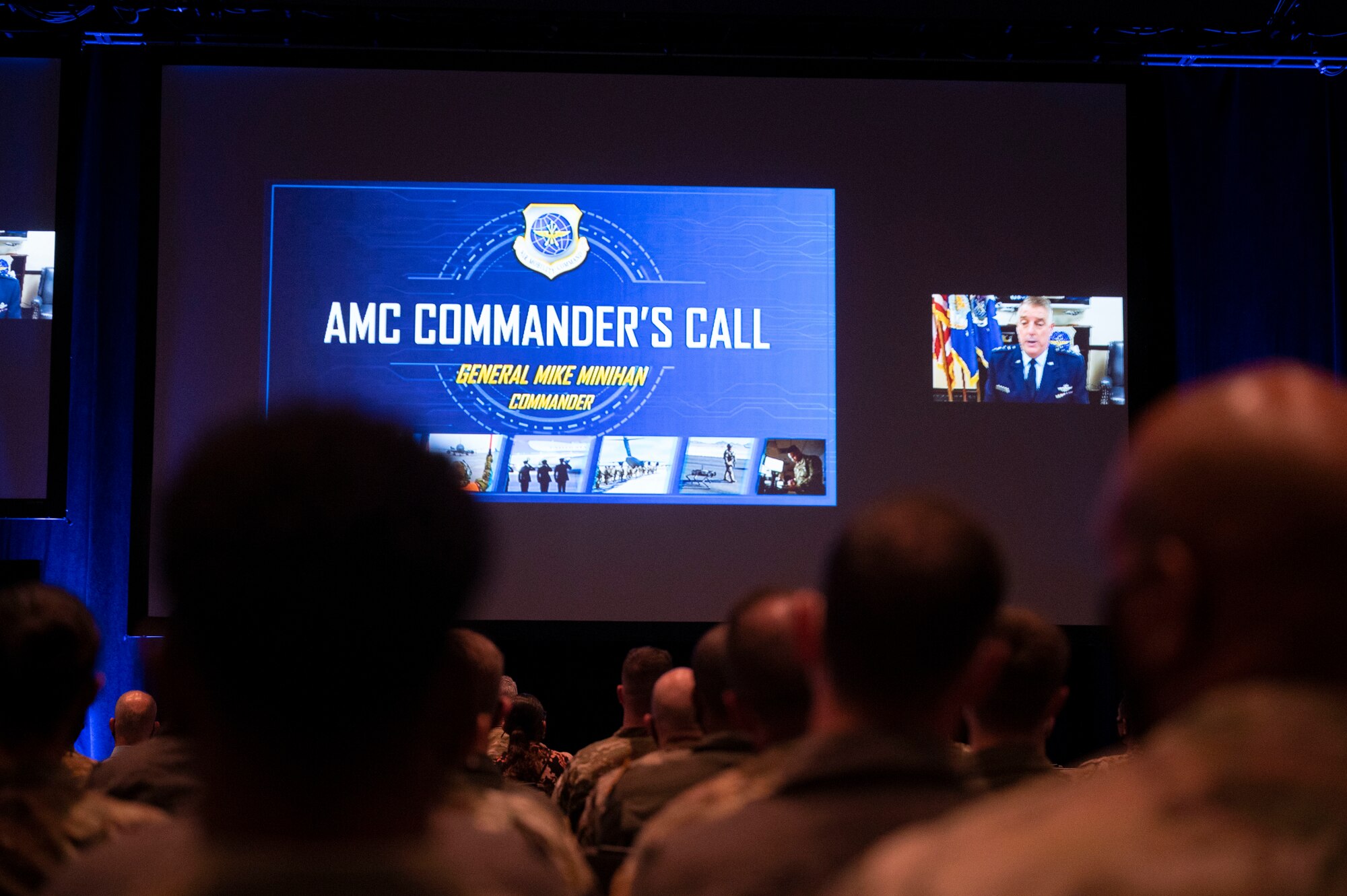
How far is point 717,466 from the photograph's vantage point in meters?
6.64

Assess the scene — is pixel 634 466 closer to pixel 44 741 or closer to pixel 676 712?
pixel 676 712

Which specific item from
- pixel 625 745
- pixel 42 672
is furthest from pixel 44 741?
pixel 625 745

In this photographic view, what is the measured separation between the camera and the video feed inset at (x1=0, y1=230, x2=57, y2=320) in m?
6.73

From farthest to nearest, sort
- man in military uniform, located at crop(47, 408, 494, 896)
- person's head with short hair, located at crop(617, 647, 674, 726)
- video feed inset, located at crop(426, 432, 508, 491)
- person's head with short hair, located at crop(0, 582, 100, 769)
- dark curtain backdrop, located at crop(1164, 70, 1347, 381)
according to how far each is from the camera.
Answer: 1. dark curtain backdrop, located at crop(1164, 70, 1347, 381)
2. video feed inset, located at crop(426, 432, 508, 491)
3. person's head with short hair, located at crop(617, 647, 674, 726)
4. person's head with short hair, located at crop(0, 582, 100, 769)
5. man in military uniform, located at crop(47, 408, 494, 896)

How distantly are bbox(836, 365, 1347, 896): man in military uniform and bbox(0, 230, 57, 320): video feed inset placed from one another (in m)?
6.95

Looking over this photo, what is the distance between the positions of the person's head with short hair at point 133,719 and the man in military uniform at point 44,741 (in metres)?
2.67

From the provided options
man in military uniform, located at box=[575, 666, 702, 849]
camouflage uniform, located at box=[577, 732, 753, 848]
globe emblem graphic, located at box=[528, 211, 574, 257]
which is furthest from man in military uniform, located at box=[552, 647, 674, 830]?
globe emblem graphic, located at box=[528, 211, 574, 257]

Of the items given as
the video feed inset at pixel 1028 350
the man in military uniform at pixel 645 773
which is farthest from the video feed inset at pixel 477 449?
the man in military uniform at pixel 645 773

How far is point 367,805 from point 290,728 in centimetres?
7

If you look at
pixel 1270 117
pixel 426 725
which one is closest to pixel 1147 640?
Result: pixel 426 725

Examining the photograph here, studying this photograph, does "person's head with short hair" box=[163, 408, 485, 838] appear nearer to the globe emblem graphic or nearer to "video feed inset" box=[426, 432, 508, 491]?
"video feed inset" box=[426, 432, 508, 491]

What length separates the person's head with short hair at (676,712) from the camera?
3.21 m

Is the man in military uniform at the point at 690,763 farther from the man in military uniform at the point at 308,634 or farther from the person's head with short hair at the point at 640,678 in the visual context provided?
the man in military uniform at the point at 308,634

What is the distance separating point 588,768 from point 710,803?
2.31 metres
